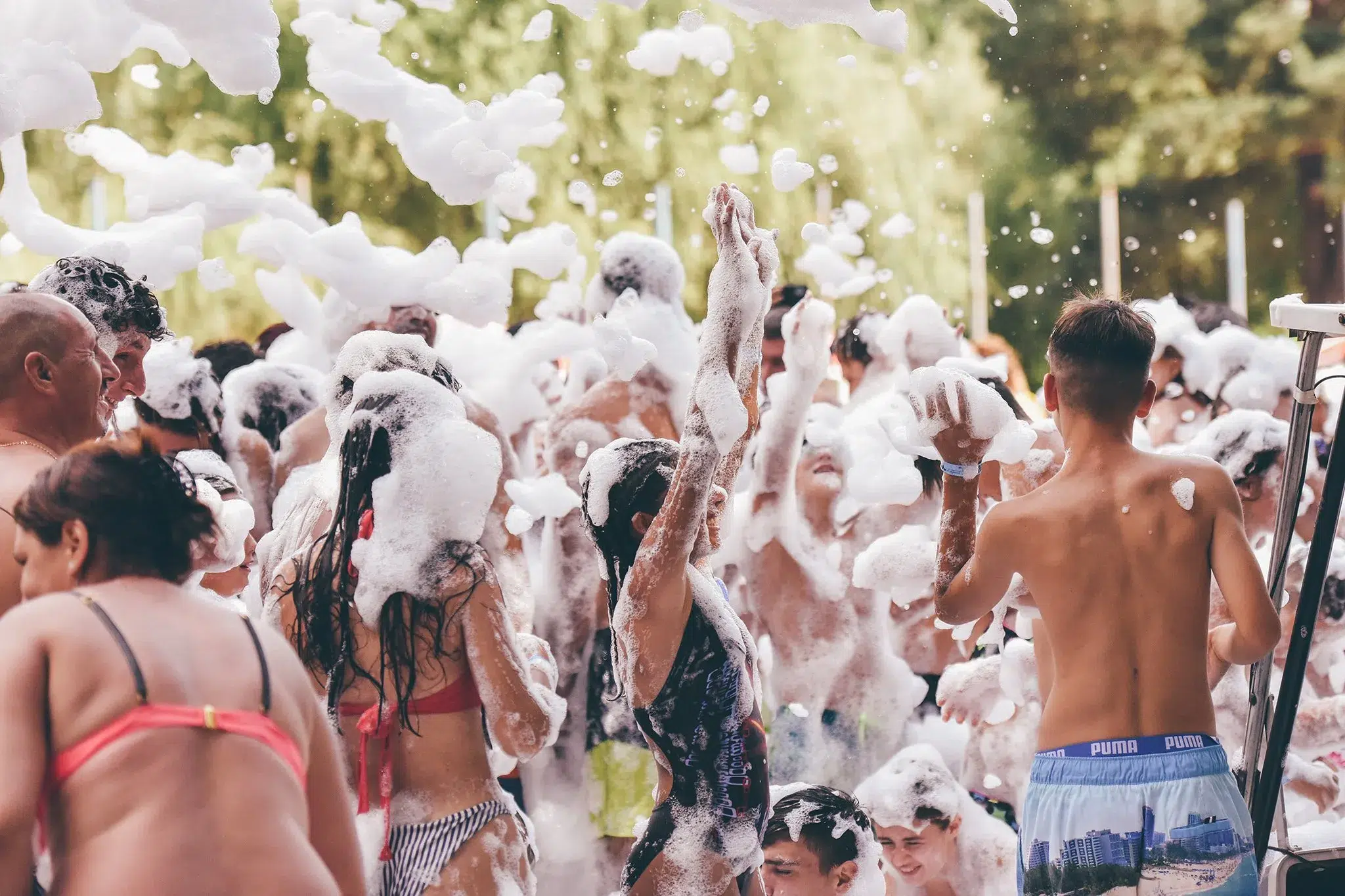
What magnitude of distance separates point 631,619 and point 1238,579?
105cm

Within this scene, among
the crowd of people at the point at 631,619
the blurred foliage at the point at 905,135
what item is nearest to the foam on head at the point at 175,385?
the crowd of people at the point at 631,619

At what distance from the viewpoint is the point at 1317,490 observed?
4891mm

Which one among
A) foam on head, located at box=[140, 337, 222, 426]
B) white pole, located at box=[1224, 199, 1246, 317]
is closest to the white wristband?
foam on head, located at box=[140, 337, 222, 426]

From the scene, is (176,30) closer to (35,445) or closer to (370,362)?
(370,362)

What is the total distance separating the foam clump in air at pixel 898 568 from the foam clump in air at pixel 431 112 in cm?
135

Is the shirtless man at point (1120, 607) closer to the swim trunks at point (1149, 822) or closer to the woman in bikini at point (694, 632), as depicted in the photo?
the swim trunks at point (1149, 822)

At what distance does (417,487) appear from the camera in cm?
289

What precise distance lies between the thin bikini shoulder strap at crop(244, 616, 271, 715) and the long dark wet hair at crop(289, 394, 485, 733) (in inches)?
26.3

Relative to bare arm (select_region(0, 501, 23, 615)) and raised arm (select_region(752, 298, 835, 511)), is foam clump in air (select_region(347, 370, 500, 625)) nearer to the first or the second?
bare arm (select_region(0, 501, 23, 615))

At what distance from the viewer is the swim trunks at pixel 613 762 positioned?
4.43 m

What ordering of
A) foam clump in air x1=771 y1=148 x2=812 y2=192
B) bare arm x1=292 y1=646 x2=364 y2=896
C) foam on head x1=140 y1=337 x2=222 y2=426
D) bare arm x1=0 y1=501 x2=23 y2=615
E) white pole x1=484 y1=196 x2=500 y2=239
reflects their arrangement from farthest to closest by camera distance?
white pole x1=484 y1=196 x2=500 y2=239 → foam on head x1=140 y1=337 x2=222 y2=426 → foam clump in air x1=771 y1=148 x2=812 y2=192 → bare arm x1=0 y1=501 x2=23 y2=615 → bare arm x1=292 y1=646 x2=364 y2=896

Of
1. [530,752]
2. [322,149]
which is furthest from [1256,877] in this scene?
[322,149]

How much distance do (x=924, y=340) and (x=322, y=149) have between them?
31.2 ft

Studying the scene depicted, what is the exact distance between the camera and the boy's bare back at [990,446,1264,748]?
2652 millimetres
